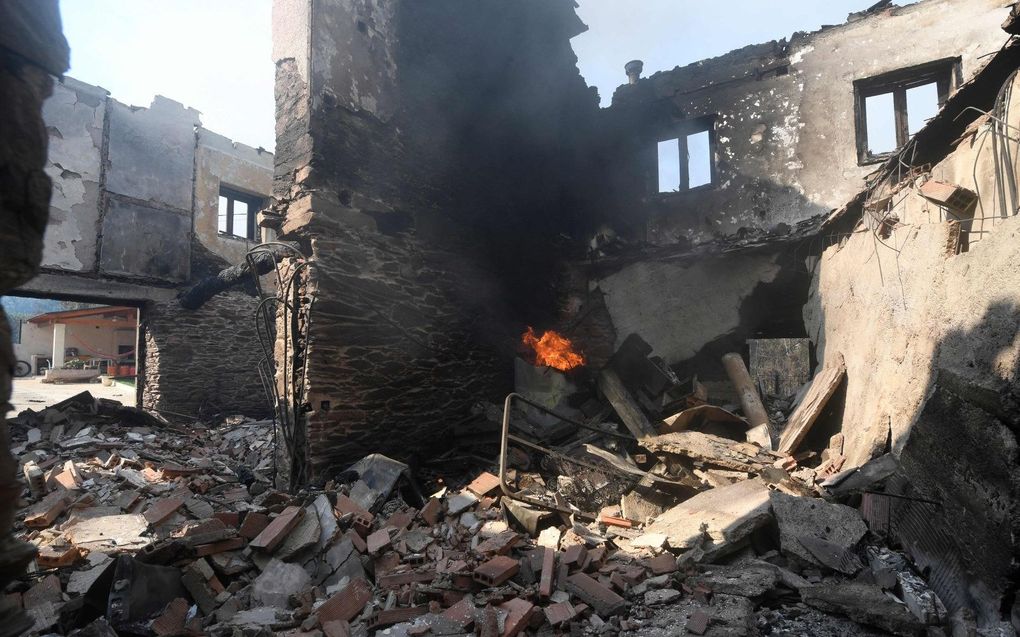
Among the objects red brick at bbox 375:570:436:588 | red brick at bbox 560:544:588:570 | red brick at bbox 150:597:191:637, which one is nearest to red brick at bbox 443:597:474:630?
red brick at bbox 375:570:436:588

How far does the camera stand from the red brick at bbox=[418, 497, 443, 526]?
5107 mm

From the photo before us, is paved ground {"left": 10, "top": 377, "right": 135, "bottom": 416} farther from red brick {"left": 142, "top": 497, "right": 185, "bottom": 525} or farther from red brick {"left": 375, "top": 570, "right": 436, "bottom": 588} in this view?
→ red brick {"left": 375, "top": 570, "right": 436, "bottom": 588}

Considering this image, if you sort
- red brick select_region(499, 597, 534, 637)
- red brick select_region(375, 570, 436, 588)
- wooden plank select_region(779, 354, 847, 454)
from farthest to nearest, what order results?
1. wooden plank select_region(779, 354, 847, 454)
2. red brick select_region(375, 570, 436, 588)
3. red brick select_region(499, 597, 534, 637)

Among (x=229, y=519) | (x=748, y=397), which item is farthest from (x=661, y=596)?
(x=748, y=397)

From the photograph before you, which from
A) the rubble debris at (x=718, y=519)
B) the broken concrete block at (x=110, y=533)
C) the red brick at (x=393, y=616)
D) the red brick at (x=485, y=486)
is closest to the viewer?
the red brick at (x=393, y=616)

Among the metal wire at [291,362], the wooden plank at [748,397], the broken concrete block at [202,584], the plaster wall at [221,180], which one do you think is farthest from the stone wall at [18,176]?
the plaster wall at [221,180]

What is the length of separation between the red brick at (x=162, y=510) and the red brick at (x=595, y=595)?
392 cm

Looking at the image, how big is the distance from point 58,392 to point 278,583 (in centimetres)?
1999

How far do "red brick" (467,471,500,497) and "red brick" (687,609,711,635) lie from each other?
2757 millimetres

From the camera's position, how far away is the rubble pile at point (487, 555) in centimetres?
328

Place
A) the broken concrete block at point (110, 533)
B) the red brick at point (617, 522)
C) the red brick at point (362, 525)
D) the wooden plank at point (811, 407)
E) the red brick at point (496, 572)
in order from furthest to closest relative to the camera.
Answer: the wooden plank at point (811, 407) < the red brick at point (617, 522) < the red brick at point (362, 525) < the broken concrete block at point (110, 533) < the red brick at point (496, 572)

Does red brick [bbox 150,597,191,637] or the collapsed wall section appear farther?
red brick [bbox 150,597,191,637]

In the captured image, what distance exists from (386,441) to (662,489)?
3.58 metres

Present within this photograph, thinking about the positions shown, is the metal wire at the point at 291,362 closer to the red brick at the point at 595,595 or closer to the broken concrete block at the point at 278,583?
the broken concrete block at the point at 278,583
